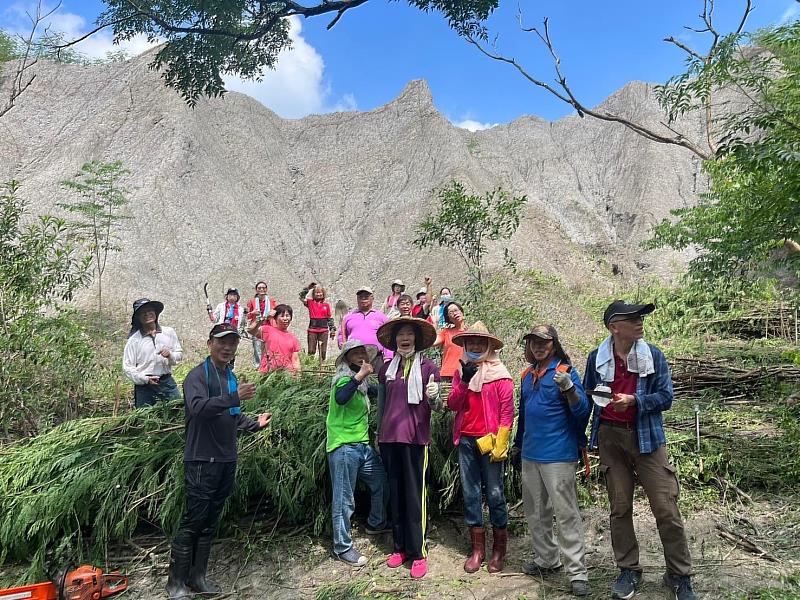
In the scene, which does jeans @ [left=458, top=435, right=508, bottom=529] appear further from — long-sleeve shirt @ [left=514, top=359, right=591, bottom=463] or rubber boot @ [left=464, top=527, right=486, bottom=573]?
long-sleeve shirt @ [left=514, top=359, right=591, bottom=463]

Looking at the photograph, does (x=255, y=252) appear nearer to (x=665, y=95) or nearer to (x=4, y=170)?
(x=4, y=170)

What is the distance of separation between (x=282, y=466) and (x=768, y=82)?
248 inches

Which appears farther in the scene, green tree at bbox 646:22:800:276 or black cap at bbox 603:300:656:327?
green tree at bbox 646:22:800:276

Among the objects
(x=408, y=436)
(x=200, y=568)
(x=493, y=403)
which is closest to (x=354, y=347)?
(x=408, y=436)

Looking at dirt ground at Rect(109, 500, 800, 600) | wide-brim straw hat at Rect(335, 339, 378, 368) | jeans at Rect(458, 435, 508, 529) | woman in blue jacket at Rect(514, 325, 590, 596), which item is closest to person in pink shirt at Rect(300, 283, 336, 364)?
wide-brim straw hat at Rect(335, 339, 378, 368)

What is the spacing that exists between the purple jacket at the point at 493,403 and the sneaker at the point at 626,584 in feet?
3.49

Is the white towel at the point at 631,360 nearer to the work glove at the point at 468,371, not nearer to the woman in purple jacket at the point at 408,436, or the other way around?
the work glove at the point at 468,371

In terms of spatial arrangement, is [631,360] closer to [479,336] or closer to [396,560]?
[479,336]

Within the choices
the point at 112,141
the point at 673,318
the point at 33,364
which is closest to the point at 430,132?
the point at 112,141

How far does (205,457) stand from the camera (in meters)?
3.27

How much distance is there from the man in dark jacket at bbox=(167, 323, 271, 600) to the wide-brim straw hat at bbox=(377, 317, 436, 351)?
1084mm

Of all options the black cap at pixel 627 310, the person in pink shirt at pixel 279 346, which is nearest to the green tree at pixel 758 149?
the black cap at pixel 627 310

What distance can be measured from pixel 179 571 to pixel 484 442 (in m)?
2.09

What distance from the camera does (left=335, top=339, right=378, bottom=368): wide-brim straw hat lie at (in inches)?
152
